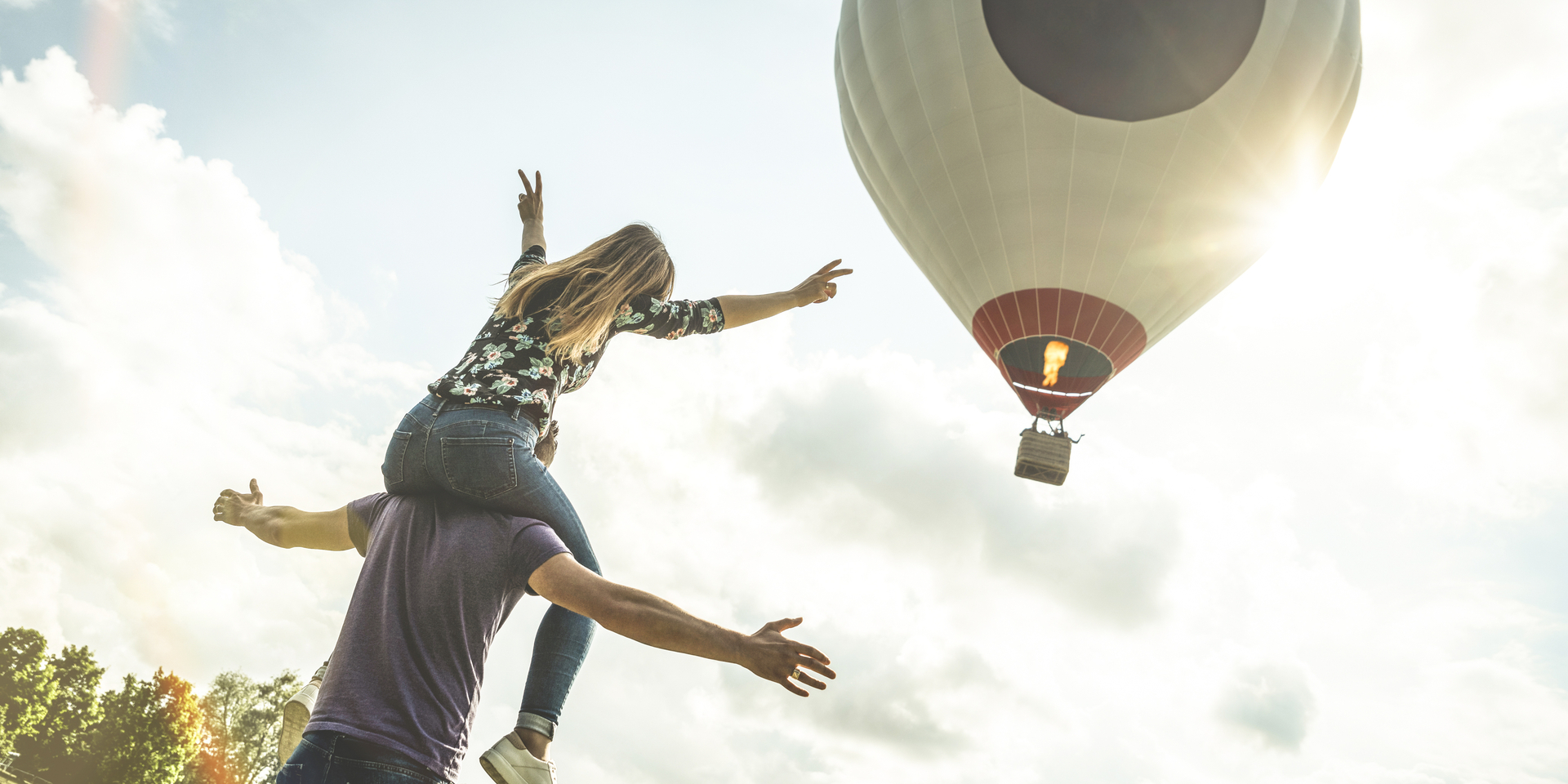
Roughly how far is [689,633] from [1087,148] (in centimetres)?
1534

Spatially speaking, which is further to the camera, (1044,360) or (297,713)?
(1044,360)

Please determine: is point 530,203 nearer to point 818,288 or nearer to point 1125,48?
point 818,288

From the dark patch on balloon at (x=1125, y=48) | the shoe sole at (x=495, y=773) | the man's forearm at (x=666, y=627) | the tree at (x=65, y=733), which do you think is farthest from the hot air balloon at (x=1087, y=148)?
the tree at (x=65, y=733)

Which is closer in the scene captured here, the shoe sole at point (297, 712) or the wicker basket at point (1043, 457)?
the shoe sole at point (297, 712)

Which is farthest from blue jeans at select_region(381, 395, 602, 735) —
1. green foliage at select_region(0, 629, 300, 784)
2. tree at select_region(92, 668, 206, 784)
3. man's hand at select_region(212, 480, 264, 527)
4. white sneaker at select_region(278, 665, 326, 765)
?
tree at select_region(92, 668, 206, 784)

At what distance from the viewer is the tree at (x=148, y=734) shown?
39.3 metres

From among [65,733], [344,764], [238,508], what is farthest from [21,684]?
[344,764]

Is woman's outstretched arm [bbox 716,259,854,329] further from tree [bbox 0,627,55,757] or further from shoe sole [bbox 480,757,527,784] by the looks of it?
tree [bbox 0,627,55,757]

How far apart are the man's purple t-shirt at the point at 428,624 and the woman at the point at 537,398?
0.42 feet

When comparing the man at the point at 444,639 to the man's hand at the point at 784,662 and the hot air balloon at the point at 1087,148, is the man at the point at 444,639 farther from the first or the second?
the hot air balloon at the point at 1087,148

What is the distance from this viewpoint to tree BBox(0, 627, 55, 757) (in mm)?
36125

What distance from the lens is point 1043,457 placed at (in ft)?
60.2

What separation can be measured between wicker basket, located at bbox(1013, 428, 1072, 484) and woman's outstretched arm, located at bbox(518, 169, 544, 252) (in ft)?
50.1

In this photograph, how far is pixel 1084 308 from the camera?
666 inches
